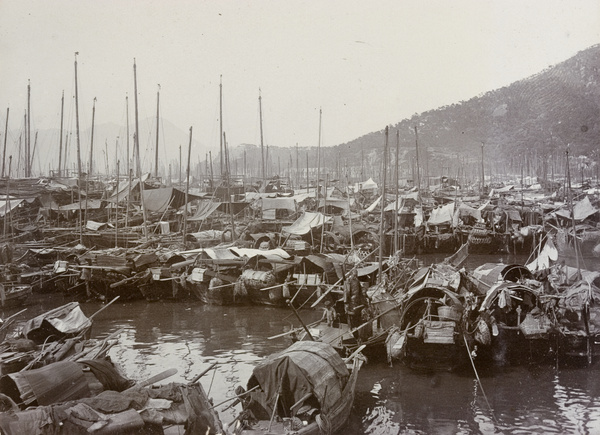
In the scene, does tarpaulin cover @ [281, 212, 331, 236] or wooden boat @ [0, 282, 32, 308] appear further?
tarpaulin cover @ [281, 212, 331, 236]

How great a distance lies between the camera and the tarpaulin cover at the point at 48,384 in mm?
10430

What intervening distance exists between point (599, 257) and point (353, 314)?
28.3 meters

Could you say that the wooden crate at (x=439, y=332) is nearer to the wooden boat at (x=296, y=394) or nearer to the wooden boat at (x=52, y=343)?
the wooden boat at (x=296, y=394)

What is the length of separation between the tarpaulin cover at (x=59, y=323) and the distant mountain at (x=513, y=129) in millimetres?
30262

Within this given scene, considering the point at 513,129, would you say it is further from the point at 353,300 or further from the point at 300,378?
the point at 300,378

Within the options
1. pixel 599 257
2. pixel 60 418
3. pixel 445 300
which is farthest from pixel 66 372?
pixel 599 257

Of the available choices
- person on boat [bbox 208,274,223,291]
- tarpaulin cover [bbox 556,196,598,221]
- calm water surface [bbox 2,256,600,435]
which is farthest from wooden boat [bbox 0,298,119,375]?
tarpaulin cover [bbox 556,196,598,221]

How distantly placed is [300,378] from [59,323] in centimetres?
852

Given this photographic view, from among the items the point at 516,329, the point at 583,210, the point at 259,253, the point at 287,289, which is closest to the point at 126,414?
the point at 516,329

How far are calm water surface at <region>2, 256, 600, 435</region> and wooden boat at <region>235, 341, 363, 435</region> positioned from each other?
136 cm

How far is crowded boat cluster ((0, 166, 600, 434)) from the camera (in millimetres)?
10773

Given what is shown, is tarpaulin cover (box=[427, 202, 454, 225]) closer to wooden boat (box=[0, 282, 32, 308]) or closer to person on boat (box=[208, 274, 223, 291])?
person on boat (box=[208, 274, 223, 291])

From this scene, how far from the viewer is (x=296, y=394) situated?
11.5 metres

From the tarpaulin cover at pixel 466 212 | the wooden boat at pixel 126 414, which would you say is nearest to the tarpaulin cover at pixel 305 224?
the tarpaulin cover at pixel 466 212
